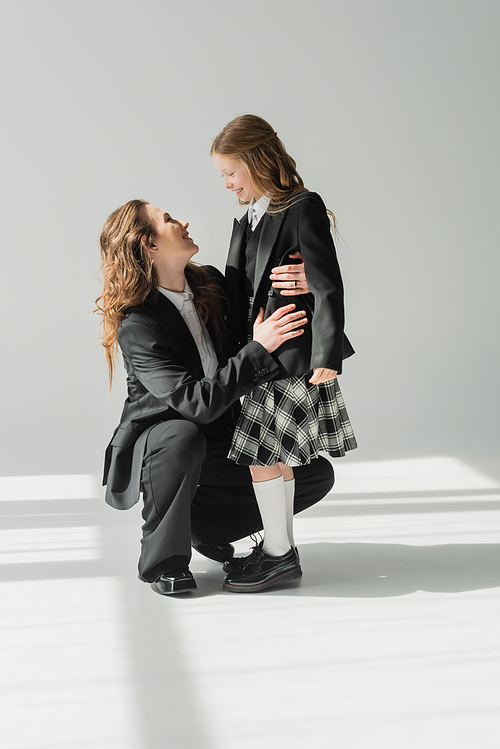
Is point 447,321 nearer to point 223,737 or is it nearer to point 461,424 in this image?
point 461,424

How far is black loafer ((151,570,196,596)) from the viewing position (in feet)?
7.74

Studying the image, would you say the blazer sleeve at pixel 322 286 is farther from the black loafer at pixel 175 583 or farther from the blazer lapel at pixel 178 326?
the black loafer at pixel 175 583

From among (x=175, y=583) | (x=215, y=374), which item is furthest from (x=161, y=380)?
(x=175, y=583)

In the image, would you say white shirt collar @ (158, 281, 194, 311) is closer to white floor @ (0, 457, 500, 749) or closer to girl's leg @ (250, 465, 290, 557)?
girl's leg @ (250, 465, 290, 557)

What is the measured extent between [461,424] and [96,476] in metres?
2.09

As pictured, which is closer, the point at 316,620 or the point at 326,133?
the point at 316,620

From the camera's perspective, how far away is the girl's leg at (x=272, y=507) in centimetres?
245

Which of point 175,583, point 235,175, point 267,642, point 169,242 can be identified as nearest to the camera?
point 267,642

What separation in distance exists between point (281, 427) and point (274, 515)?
0.27 m

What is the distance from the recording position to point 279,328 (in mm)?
2387

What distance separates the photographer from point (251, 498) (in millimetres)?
2631

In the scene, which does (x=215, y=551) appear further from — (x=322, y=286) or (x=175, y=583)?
(x=322, y=286)

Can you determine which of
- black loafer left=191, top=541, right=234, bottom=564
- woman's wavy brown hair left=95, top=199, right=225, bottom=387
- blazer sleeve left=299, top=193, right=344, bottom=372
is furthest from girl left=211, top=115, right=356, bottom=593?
woman's wavy brown hair left=95, top=199, right=225, bottom=387

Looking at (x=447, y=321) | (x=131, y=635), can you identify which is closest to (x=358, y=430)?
(x=447, y=321)
